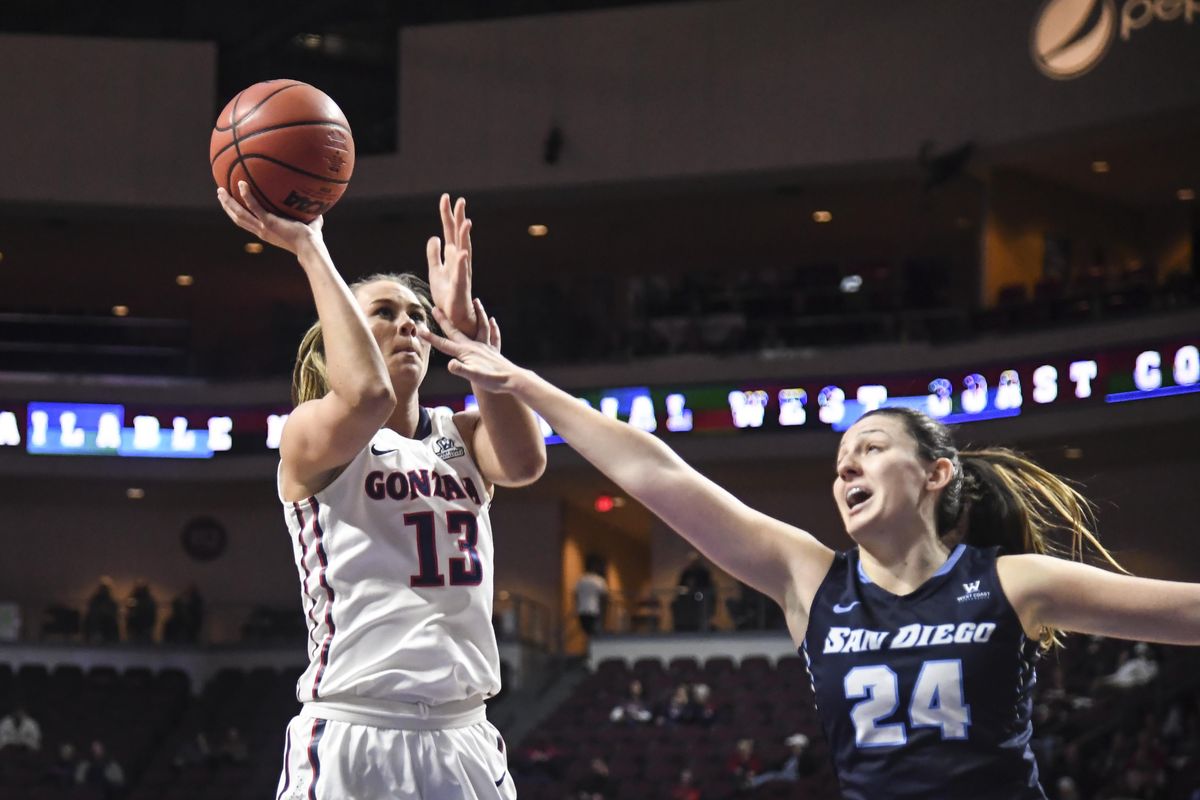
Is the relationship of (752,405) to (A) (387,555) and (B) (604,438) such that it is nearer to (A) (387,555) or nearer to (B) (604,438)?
(A) (387,555)

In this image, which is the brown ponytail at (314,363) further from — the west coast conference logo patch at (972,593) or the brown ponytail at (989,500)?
the west coast conference logo patch at (972,593)

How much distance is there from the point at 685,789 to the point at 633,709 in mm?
2570

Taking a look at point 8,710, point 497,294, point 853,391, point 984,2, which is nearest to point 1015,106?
point 984,2

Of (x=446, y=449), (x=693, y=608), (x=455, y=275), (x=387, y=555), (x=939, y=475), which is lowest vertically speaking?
(x=693, y=608)

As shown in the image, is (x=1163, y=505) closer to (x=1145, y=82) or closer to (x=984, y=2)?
(x=1145, y=82)

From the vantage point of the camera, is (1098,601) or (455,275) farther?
(455,275)

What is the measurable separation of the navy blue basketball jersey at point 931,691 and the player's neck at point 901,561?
2.3 inches

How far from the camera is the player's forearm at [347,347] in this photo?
12.0 feet

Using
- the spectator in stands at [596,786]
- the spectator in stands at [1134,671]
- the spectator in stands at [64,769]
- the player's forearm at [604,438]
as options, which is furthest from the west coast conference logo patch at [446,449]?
the spectator in stands at [64,769]

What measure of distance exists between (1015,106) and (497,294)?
9.56 meters

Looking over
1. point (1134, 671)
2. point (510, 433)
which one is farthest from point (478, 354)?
point (1134, 671)

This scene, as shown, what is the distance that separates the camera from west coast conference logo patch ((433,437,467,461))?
4078mm

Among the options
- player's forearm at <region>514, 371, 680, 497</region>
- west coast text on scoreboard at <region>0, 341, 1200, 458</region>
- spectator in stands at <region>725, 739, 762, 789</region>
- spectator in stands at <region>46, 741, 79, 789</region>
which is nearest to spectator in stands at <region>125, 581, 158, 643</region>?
west coast text on scoreboard at <region>0, 341, 1200, 458</region>

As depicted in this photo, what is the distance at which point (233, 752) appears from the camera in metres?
19.3
